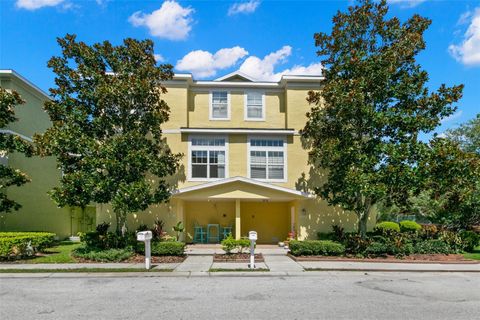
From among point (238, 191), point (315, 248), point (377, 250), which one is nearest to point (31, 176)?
point (238, 191)

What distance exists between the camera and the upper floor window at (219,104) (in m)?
21.7

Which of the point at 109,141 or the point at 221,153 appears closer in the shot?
the point at 109,141

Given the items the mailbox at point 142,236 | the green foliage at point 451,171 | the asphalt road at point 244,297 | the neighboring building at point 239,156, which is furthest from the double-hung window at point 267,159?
the asphalt road at point 244,297

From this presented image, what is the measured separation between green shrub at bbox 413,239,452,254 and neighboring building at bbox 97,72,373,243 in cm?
423

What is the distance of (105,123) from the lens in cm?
A: 1627

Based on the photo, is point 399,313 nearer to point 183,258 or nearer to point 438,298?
point 438,298

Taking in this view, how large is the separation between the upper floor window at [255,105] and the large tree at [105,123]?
5.89 meters

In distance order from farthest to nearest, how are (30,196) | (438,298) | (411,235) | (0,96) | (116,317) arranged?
(30,196) < (411,235) < (0,96) < (438,298) < (116,317)

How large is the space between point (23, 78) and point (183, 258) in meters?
13.9

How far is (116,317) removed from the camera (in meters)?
7.41

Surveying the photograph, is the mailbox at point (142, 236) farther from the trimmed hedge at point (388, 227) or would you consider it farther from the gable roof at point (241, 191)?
the trimmed hedge at point (388, 227)

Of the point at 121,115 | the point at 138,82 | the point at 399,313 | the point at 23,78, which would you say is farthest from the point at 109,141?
the point at 399,313

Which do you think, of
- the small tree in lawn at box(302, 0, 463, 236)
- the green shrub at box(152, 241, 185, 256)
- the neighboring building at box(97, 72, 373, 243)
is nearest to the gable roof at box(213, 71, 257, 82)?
the neighboring building at box(97, 72, 373, 243)

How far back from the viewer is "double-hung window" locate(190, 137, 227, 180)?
813 inches
